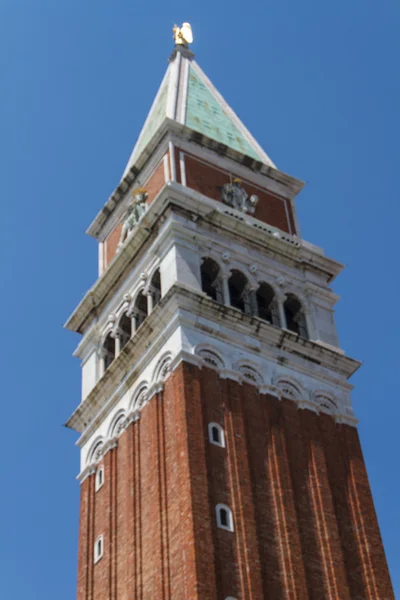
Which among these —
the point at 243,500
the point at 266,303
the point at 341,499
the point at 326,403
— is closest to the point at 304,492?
the point at 341,499

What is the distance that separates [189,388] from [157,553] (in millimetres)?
6779

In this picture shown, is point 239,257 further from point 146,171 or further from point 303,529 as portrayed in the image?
point 303,529

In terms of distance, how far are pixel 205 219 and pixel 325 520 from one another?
15255mm

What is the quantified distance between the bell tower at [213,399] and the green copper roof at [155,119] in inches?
64.0

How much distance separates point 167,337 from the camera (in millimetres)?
52094

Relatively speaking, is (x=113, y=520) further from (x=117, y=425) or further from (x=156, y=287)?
(x=156, y=287)

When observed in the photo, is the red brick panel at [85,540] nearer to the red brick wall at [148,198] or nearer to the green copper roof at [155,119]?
the red brick wall at [148,198]

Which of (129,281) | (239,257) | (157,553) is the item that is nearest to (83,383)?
(129,281)

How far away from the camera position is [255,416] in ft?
167

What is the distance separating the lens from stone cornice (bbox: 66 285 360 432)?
5231 cm

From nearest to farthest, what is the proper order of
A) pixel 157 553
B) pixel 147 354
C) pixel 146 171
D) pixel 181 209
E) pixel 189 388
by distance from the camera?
pixel 157 553
pixel 189 388
pixel 147 354
pixel 181 209
pixel 146 171

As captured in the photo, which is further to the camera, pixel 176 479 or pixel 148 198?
pixel 148 198

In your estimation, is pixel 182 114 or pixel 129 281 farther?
pixel 182 114

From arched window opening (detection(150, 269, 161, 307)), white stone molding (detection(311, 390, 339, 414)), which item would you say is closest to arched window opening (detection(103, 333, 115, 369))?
arched window opening (detection(150, 269, 161, 307))
